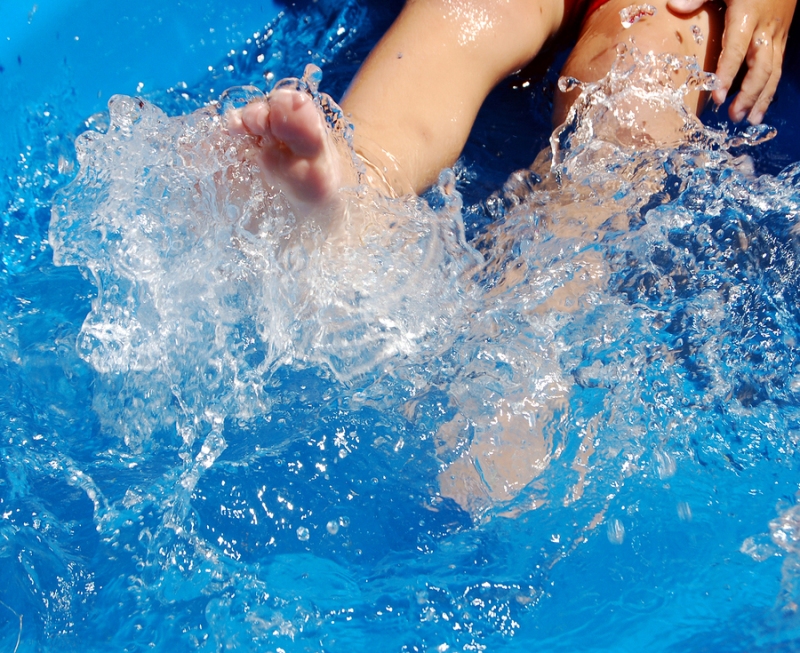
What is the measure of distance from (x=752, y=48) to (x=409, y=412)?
3.29 ft

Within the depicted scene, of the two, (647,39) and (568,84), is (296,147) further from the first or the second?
(647,39)

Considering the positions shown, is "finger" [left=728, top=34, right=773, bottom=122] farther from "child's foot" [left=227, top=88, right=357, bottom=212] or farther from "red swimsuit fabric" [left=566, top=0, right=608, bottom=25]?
"child's foot" [left=227, top=88, right=357, bottom=212]

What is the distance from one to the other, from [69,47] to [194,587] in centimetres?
120

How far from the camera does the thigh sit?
4.21 ft

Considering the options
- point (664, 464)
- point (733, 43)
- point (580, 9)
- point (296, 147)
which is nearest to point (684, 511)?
point (664, 464)

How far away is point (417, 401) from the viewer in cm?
109

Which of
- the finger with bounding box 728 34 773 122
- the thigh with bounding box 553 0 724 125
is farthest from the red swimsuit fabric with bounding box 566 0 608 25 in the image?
the finger with bounding box 728 34 773 122

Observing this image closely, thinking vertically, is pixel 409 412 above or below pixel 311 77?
below

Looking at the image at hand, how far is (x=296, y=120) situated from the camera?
88 centimetres

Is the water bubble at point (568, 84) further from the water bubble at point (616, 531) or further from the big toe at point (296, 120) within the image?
the water bubble at point (616, 531)

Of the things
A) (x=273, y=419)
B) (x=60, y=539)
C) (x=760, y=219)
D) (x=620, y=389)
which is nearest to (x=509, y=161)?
(x=760, y=219)

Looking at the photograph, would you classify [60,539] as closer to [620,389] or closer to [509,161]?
[620,389]

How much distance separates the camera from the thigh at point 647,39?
50.5 inches

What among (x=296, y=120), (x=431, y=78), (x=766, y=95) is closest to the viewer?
(x=296, y=120)
